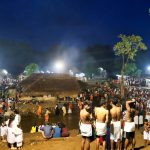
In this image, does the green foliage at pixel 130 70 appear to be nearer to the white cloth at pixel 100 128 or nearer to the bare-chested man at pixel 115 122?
the bare-chested man at pixel 115 122

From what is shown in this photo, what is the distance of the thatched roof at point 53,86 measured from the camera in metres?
40.0

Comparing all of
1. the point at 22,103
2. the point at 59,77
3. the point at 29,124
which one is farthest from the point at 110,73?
the point at 29,124

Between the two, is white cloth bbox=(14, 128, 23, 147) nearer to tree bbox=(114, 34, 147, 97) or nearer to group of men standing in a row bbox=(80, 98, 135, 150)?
group of men standing in a row bbox=(80, 98, 135, 150)

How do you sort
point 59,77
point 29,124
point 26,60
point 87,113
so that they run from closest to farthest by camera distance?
point 87,113
point 29,124
point 59,77
point 26,60

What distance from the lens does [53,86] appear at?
41.8m

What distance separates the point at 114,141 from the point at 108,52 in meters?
96.4

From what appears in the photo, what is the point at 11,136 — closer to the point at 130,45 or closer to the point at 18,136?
the point at 18,136

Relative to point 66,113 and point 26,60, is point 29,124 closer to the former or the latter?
point 66,113

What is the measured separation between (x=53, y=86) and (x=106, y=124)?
32645mm

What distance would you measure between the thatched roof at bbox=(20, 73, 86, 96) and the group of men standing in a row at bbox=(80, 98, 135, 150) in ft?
99.4

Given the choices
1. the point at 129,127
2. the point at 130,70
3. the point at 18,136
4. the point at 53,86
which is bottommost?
the point at 18,136

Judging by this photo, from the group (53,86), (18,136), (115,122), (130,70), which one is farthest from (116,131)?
(130,70)

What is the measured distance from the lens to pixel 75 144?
1195cm

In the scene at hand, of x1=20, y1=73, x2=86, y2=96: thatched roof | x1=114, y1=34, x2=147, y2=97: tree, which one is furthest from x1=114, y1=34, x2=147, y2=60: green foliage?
x1=20, y1=73, x2=86, y2=96: thatched roof
